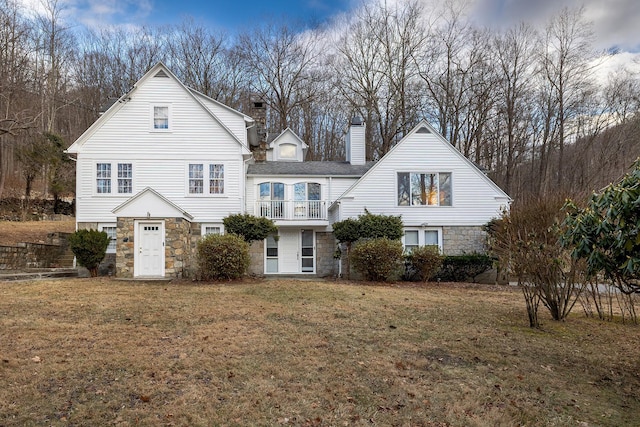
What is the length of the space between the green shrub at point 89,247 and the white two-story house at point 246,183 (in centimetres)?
135

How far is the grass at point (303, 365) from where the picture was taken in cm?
366

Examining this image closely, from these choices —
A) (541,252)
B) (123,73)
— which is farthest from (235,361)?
(123,73)

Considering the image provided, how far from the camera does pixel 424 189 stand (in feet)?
55.5

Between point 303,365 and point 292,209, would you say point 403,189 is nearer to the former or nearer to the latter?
point 292,209

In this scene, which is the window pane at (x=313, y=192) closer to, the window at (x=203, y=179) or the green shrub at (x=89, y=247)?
the window at (x=203, y=179)

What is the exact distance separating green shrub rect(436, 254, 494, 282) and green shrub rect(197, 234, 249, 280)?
738cm

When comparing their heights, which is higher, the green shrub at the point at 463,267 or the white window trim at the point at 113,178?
the white window trim at the point at 113,178

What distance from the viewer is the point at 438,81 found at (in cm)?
2634

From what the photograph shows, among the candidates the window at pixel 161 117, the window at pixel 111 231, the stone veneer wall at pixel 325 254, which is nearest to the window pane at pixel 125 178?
the window at pixel 111 231

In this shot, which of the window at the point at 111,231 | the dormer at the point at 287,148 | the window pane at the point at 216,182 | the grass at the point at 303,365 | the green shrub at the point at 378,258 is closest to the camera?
the grass at the point at 303,365

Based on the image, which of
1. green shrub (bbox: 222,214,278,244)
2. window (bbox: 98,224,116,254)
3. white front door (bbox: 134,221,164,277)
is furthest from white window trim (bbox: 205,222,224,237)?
window (bbox: 98,224,116,254)

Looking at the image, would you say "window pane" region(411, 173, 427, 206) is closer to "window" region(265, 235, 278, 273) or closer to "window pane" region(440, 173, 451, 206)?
"window pane" region(440, 173, 451, 206)

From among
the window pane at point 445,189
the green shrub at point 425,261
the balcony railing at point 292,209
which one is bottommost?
the green shrub at point 425,261

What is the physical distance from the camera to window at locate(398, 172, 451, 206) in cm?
1680
